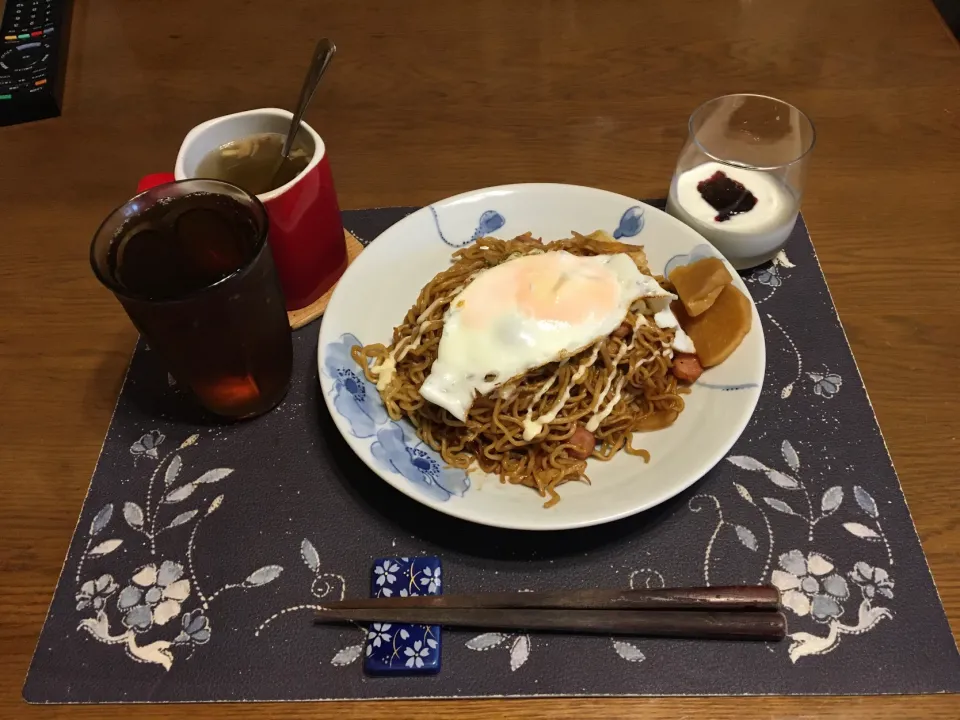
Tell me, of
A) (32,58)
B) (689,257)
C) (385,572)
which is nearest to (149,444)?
(385,572)

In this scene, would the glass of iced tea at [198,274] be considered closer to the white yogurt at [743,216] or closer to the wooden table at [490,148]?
the wooden table at [490,148]

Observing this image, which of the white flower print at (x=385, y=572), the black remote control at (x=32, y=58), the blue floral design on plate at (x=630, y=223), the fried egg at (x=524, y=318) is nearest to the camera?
the white flower print at (x=385, y=572)

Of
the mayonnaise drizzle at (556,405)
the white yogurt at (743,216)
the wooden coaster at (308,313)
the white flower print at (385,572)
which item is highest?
the white yogurt at (743,216)

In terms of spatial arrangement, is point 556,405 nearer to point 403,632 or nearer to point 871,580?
point 403,632

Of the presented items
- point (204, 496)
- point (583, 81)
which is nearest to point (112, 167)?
point (204, 496)

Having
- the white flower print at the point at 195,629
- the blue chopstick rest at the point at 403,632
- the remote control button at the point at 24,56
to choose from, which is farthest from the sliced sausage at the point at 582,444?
the remote control button at the point at 24,56

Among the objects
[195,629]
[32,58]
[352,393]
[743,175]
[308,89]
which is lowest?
[195,629]

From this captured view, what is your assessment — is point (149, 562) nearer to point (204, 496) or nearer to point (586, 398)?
point (204, 496)
